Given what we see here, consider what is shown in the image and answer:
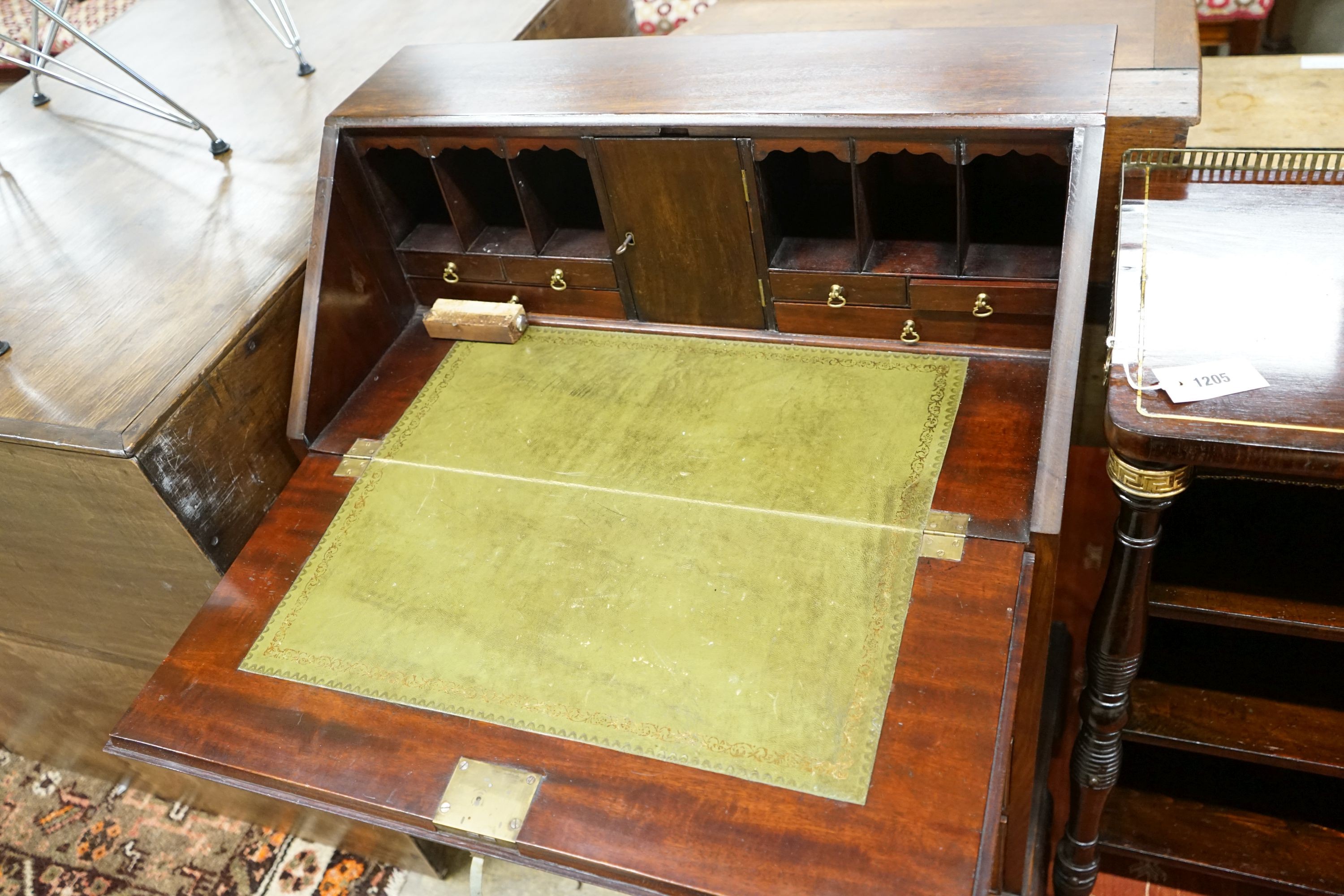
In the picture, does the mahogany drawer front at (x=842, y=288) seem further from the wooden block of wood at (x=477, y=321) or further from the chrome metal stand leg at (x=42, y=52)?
the chrome metal stand leg at (x=42, y=52)

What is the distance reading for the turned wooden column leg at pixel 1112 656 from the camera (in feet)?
3.51

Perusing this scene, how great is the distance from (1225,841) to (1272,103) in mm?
1369

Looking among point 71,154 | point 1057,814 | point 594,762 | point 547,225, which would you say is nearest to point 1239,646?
point 1057,814

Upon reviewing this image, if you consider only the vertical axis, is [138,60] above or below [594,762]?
above

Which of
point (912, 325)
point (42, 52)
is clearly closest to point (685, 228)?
point (912, 325)

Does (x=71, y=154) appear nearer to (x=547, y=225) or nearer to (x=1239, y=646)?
(x=547, y=225)

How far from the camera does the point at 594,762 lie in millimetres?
1153

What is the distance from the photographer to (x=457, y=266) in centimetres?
180

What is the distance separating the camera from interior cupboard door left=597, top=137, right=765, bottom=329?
149cm

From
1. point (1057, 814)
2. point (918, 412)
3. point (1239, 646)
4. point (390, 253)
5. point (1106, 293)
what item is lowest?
point (1057, 814)

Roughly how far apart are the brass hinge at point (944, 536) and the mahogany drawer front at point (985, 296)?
351mm

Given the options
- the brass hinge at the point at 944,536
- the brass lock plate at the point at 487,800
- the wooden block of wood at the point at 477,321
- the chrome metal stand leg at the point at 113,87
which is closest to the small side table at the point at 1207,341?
the brass hinge at the point at 944,536

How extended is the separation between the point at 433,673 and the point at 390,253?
2.81ft

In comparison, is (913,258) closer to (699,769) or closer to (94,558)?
(699,769)
